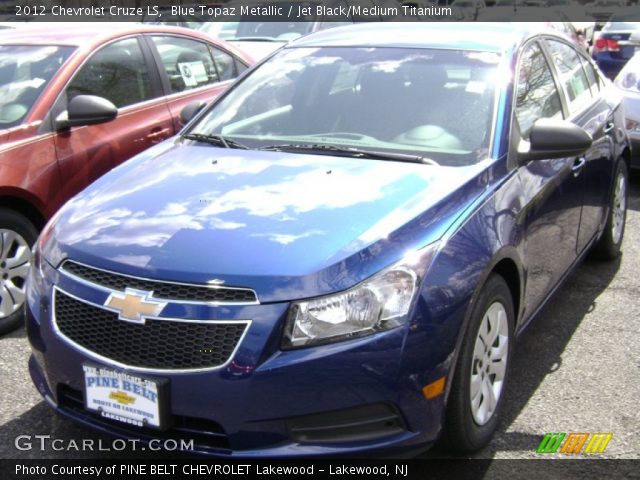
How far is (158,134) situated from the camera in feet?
17.8

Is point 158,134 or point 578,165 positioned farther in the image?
point 158,134

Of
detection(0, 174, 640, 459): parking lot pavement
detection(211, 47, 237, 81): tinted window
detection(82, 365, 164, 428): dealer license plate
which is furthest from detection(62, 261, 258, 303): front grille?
detection(211, 47, 237, 81): tinted window

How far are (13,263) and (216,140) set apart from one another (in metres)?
1.40

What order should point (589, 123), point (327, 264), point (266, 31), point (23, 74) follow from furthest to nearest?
point (266, 31), point (23, 74), point (589, 123), point (327, 264)

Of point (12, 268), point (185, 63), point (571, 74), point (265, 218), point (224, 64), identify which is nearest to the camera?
point (265, 218)

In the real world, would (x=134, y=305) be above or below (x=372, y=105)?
below

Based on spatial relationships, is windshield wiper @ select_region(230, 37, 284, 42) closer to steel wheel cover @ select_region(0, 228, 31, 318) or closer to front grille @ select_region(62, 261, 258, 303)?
steel wheel cover @ select_region(0, 228, 31, 318)

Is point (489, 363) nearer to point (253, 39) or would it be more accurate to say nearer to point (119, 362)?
point (119, 362)

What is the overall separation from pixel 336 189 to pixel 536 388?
1.43 meters

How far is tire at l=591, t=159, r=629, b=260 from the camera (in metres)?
5.23

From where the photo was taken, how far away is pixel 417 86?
154 inches

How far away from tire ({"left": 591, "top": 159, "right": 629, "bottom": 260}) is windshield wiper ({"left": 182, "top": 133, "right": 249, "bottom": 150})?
2581 millimetres

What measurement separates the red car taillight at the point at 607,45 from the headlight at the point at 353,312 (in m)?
12.0

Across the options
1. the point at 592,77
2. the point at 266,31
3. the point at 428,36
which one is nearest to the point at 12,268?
the point at 428,36
